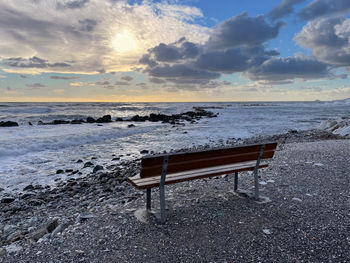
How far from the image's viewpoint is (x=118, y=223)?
3951 mm

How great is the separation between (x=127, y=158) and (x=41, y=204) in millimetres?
5102

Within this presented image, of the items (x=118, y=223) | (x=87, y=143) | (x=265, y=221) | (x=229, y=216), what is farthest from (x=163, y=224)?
(x=87, y=143)

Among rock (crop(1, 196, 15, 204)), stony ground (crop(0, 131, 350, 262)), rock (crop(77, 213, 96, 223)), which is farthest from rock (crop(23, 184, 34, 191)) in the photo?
rock (crop(77, 213, 96, 223))

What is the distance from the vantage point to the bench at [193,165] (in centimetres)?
363

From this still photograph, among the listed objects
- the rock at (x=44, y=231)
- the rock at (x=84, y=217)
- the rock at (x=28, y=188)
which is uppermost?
the rock at (x=84, y=217)

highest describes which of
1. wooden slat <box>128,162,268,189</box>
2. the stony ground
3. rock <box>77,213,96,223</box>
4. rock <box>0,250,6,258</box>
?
wooden slat <box>128,162,268,189</box>

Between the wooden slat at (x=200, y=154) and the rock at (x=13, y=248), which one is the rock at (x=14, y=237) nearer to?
the rock at (x=13, y=248)

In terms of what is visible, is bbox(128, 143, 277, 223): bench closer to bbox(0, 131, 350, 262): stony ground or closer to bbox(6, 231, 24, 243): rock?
bbox(0, 131, 350, 262): stony ground

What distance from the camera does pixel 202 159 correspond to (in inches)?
158

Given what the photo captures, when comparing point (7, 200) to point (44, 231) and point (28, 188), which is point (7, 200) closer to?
point (28, 188)

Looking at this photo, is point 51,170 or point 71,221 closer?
point 71,221

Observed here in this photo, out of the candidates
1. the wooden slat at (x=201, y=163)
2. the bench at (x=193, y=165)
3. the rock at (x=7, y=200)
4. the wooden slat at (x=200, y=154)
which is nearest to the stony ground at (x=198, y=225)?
the rock at (x=7, y=200)

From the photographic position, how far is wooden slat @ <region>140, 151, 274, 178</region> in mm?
3633

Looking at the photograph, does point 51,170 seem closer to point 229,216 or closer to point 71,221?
point 71,221
